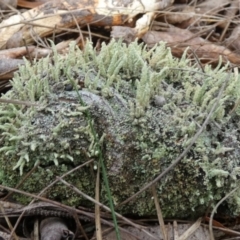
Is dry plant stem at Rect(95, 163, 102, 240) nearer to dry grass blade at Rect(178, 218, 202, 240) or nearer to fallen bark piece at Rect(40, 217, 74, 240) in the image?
fallen bark piece at Rect(40, 217, 74, 240)

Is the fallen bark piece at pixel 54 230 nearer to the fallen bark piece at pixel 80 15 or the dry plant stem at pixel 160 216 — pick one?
the dry plant stem at pixel 160 216

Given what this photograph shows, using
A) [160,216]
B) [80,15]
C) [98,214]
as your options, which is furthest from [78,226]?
[80,15]

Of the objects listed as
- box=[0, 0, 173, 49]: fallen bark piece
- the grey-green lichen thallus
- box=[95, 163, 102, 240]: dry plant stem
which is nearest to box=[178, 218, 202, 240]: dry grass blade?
the grey-green lichen thallus

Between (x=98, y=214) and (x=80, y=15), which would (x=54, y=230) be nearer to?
(x=98, y=214)

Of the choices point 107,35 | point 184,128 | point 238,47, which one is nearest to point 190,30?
point 238,47

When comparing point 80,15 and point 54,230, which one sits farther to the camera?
point 80,15

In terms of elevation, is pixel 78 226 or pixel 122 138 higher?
pixel 122 138

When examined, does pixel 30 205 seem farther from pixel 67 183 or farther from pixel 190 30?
pixel 190 30

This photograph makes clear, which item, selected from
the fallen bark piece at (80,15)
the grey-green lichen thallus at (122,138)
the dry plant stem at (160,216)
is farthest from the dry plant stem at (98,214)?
the fallen bark piece at (80,15)

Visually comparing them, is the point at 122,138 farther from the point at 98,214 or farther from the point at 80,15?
the point at 80,15
